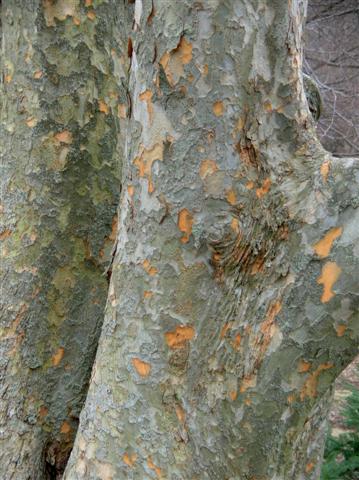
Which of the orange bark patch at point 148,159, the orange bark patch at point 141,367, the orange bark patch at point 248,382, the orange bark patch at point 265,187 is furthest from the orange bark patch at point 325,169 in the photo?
the orange bark patch at point 141,367

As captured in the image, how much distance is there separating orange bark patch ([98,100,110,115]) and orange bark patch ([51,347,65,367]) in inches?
31.3

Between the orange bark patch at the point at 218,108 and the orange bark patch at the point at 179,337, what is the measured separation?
1.64 ft

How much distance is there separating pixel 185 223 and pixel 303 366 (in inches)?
16.3

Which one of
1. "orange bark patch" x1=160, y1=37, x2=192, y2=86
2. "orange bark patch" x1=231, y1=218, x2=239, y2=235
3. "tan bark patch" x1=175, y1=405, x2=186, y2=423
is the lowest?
"tan bark patch" x1=175, y1=405, x2=186, y2=423

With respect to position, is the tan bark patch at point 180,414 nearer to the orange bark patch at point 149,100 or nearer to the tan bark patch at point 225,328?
the tan bark patch at point 225,328

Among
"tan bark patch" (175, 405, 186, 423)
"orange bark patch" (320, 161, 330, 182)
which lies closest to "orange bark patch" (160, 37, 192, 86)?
"orange bark patch" (320, 161, 330, 182)

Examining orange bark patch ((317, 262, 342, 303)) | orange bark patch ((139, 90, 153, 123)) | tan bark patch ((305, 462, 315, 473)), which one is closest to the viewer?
orange bark patch ((317, 262, 342, 303))

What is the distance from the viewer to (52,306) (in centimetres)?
179

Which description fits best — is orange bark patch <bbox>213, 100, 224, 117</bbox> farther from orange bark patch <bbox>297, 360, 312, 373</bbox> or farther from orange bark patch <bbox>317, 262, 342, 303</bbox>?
orange bark patch <bbox>297, 360, 312, 373</bbox>

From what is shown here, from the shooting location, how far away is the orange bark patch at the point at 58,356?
5.94 feet

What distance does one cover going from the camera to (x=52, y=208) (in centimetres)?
177

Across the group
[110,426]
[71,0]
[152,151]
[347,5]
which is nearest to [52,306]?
[110,426]

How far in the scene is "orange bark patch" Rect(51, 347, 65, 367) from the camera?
1.81 meters

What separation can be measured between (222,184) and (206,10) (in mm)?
376
